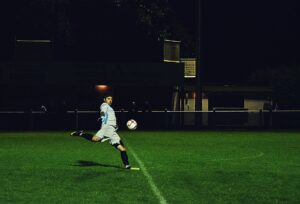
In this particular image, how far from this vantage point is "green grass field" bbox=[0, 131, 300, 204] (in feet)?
35.9

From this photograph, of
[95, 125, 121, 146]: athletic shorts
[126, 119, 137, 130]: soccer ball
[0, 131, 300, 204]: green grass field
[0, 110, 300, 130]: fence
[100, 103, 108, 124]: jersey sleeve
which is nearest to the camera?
[0, 131, 300, 204]: green grass field

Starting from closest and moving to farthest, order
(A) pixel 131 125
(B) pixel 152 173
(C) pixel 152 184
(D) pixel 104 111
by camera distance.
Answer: (C) pixel 152 184 < (B) pixel 152 173 < (D) pixel 104 111 < (A) pixel 131 125

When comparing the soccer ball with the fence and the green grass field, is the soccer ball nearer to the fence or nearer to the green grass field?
the green grass field

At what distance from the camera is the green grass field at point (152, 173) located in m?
11.0

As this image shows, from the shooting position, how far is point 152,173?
14.2m

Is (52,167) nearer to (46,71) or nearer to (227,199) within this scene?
(227,199)

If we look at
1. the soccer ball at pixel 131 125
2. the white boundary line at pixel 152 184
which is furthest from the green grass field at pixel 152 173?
the soccer ball at pixel 131 125

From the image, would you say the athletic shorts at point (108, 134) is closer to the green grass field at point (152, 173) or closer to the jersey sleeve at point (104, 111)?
the jersey sleeve at point (104, 111)

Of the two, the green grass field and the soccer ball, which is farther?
the soccer ball

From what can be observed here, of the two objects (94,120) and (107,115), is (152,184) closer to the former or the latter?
(107,115)

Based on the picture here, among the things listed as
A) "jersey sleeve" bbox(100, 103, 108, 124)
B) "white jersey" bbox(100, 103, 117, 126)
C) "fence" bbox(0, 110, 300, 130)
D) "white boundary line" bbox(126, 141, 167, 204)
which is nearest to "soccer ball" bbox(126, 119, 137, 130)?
"white boundary line" bbox(126, 141, 167, 204)

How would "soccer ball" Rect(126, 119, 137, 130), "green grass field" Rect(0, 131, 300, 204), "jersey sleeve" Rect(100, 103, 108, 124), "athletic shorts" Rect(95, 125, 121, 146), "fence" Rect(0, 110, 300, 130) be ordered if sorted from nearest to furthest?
1. "green grass field" Rect(0, 131, 300, 204)
2. "jersey sleeve" Rect(100, 103, 108, 124)
3. "athletic shorts" Rect(95, 125, 121, 146)
4. "soccer ball" Rect(126, 119, 137, 130)
5. "fence" Rect(0, 110, 300, 130)

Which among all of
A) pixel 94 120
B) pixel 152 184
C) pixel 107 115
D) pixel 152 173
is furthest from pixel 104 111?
pixel 94 120

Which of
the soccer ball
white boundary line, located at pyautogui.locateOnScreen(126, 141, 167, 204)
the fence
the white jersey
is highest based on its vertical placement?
the white jersey
